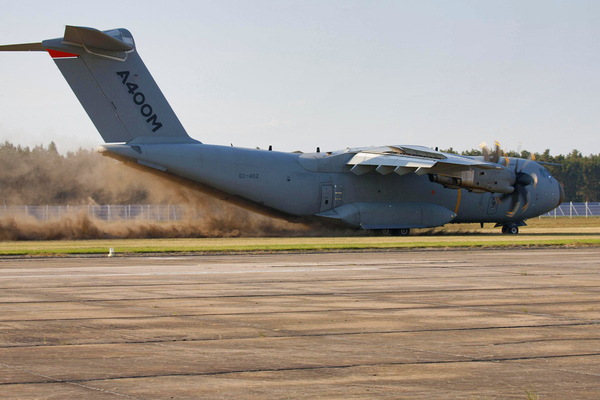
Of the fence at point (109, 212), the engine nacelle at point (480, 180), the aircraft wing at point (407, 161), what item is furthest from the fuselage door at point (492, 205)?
the fence at point (109, 212)

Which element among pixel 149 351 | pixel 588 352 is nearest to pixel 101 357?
pixel 149 351

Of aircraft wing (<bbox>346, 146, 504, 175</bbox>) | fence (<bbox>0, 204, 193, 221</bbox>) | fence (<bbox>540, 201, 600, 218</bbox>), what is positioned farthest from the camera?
fence (<bbox>540, 201, 600, 218</bbox>)

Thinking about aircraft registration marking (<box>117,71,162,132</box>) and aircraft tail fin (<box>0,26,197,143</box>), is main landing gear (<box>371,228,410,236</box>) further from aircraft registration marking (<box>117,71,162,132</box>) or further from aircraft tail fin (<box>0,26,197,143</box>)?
aircraft registration marking (<box>117,71,162,132</box>)

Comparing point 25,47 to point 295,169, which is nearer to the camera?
point 25,47

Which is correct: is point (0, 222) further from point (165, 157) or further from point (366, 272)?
point (366, 272)

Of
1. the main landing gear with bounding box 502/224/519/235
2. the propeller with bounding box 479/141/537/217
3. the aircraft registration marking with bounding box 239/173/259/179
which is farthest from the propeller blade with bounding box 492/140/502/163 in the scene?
the aircraft registration marking with bounding box 239/173/259/179

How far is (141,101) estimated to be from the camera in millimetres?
31000

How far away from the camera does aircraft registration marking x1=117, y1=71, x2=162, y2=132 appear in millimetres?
30719

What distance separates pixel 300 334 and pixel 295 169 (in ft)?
85.8

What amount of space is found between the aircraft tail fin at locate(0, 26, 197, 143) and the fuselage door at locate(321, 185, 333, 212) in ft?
27.0

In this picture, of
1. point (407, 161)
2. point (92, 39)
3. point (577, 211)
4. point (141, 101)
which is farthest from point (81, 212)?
point (577, 211)

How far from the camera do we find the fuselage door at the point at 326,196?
35.0 m

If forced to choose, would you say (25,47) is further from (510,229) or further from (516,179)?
(510,229)

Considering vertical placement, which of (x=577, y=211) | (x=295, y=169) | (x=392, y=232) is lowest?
(x=392, y=232)
